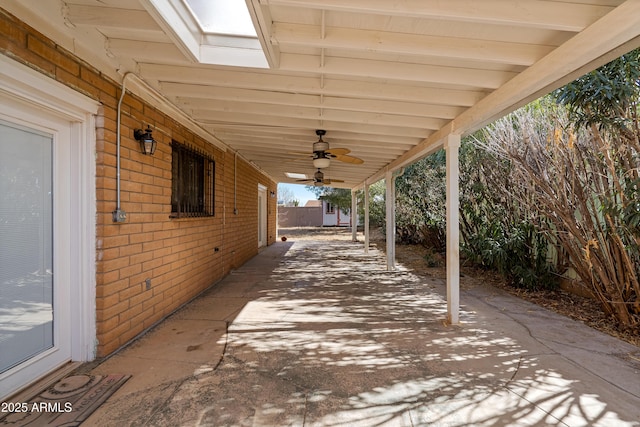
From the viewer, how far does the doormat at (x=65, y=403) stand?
2000mm

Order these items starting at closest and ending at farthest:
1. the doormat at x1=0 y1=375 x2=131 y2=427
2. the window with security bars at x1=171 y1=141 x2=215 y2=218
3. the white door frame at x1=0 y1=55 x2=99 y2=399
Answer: the doormat at x1=0 y1=375 x2=131 y2=427, the white door frame at x1=0 y1=55 x2=99 y2=399, the window with security bars at x1=171 y1=141 x2=215 y2=218

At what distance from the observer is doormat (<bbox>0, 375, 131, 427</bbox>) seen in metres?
2.00

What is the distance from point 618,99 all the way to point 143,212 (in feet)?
15.9

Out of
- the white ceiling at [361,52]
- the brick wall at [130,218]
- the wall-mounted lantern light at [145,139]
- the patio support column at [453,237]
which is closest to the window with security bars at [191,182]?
the brick wall at [130,218]

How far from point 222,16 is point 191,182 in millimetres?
2839

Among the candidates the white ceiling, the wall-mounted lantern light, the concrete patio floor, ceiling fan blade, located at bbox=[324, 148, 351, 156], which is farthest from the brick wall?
ceiling fan blade, located at bbox=[324, 148, 351, 156]

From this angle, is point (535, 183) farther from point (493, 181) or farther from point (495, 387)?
point (495, 387)

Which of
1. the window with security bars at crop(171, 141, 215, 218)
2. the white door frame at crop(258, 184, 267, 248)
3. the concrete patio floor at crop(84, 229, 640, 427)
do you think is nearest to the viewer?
the concrete patio floor at crop(84, 229, 640, 427)

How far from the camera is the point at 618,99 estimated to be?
10.2 ft

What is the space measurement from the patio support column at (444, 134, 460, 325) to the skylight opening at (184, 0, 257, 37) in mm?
2682

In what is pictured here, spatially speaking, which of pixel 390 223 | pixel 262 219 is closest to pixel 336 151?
pixel 390 223

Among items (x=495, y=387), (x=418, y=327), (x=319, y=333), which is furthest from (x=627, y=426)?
(x=319, y=333)

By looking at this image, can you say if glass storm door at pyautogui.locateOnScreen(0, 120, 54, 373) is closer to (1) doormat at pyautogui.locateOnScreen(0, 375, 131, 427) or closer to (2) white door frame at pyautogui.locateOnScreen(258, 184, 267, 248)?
(1) doormat at pyautogui.locateOnScreen(0, 375, 131, 427)

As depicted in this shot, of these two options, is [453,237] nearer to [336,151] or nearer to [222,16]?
[336,151]
